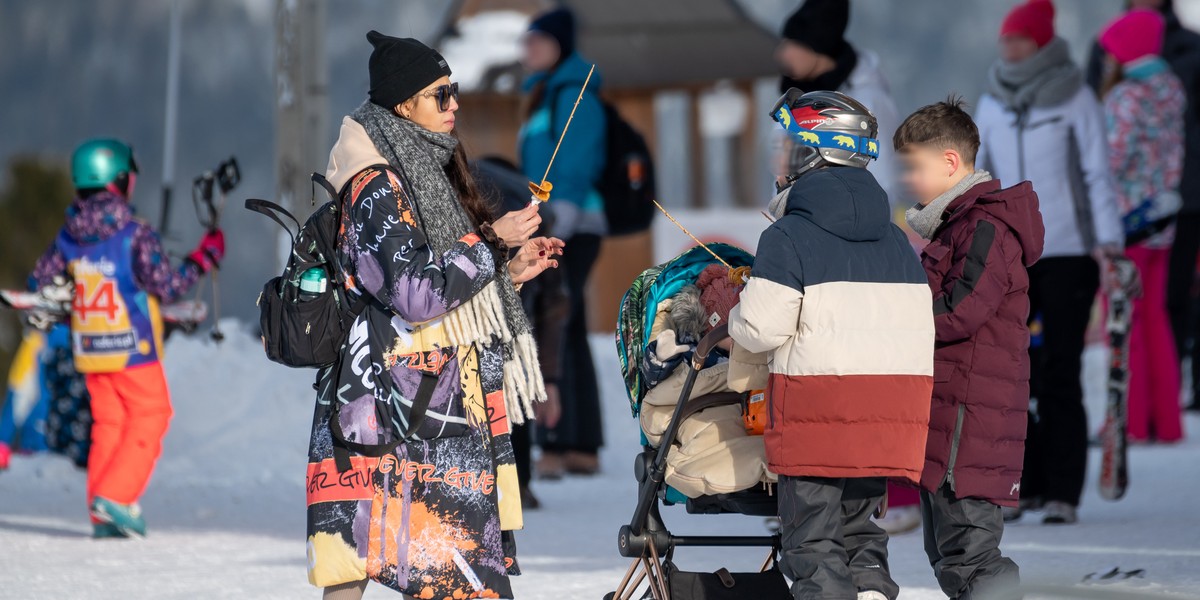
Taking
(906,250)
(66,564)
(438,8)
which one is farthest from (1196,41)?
(438,8)

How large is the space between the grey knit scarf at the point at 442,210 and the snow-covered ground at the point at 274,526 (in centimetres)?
147

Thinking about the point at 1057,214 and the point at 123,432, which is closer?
the point at 1057,214

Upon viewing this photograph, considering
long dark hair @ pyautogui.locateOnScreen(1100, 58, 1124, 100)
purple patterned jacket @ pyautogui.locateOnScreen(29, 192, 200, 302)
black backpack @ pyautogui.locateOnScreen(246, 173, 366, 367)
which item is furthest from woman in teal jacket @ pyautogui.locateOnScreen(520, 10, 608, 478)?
black backpack @ pyautogui.locateOnScreen(246, 173, 366, 367)

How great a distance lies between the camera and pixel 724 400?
450 cm

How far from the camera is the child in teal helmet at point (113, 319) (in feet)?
23.0

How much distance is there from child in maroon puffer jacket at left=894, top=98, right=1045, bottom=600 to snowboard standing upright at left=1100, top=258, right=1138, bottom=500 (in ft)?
8.39

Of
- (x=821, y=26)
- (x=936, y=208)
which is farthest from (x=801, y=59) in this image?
(x=936, y=208)

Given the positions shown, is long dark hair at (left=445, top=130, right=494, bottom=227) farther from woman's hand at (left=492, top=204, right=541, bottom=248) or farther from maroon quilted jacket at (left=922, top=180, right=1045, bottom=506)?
maroon quilted jacket at (left=922, top=180, right=1045, bottom=506)

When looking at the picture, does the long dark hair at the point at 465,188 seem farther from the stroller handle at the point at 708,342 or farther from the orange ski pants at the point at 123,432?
the orange ski pants at the point at 123,432

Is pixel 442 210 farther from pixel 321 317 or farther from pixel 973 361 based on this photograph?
pixel 973 361

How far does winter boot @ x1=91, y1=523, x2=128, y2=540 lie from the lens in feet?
23.3

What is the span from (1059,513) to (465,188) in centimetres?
369

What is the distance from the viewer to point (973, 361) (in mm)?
4676

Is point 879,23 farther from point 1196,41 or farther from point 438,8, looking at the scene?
point 1196,41
